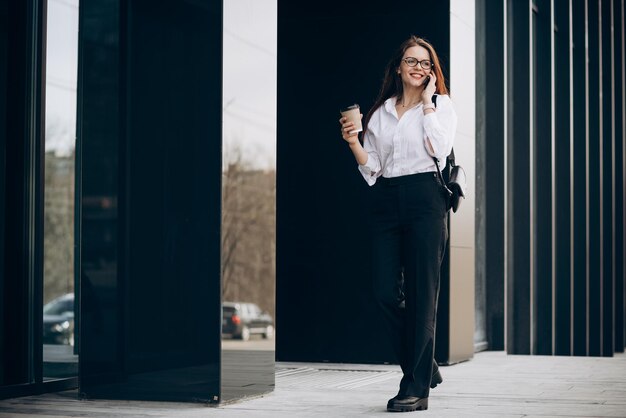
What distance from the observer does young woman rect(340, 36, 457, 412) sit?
18.2ft

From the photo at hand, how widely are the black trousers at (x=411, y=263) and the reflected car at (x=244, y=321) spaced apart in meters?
0.76

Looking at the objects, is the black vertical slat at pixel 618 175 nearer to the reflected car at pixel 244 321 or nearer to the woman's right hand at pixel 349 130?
the reflected car at pixel 244 321

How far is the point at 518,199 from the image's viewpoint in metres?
12.0

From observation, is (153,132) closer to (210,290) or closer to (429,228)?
(210,290)

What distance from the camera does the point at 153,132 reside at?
5.98 meters

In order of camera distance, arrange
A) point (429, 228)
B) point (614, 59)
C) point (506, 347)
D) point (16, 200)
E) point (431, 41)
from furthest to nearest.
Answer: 1. point (614, 59)
2. point (506, 347)
3. point (431, 41)
4. point (16, 200)
5. point (429, 228)

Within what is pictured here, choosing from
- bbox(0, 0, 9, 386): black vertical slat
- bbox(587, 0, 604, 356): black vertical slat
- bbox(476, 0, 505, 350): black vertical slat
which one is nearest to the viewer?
bbox(0, 0, 9, 386): black vertical slat

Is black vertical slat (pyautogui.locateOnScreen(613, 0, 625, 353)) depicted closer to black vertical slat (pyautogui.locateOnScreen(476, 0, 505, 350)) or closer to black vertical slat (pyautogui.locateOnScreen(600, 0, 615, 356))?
black vertical slat (pyautogui.locateOnScreen(600, 0, 615, 356))

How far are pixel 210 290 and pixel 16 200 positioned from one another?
5.08 feet

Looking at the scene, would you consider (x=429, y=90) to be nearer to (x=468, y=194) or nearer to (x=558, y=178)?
(x=468, y=194)

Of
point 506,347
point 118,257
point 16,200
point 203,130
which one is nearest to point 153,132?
point 203,130

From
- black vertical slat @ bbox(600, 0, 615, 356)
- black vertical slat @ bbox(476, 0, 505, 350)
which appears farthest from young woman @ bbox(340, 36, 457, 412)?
black vertical slat @ bbox(600, 0, 615, 356)

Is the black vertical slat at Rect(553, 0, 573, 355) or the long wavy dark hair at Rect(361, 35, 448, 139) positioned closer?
the long wavy dark hair at Rect(361, 35, 448, 139)

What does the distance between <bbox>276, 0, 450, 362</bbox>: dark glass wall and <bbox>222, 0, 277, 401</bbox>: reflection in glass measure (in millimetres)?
2508
